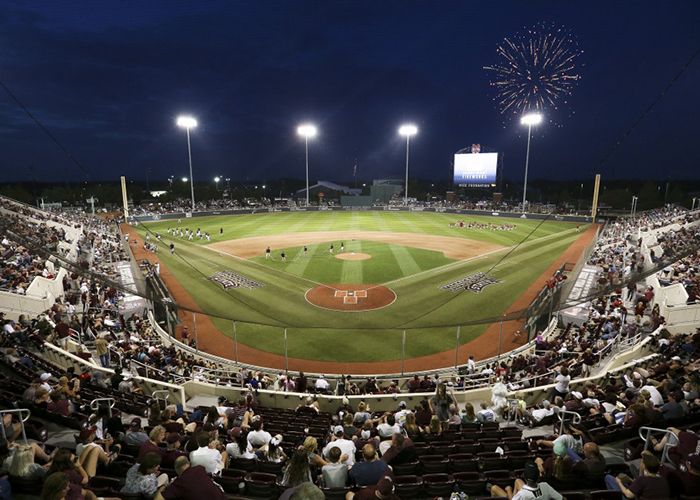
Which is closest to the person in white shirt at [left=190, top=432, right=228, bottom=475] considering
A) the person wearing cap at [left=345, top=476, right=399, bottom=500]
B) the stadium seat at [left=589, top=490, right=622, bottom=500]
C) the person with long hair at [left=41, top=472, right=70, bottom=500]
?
the person with long hair at [left=41, top=472, right=70, bottom=500]

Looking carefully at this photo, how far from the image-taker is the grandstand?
5836mm

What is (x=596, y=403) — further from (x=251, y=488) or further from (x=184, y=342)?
(x=184, y=342)

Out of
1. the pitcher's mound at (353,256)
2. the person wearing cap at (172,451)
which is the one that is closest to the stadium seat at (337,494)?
the person wearing cap at (172,451)

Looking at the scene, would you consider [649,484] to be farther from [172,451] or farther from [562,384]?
[172,451]

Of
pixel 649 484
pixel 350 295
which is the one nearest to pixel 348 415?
pixel 649 484

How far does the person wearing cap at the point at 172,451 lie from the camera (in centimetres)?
651

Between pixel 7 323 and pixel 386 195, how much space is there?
10856cm

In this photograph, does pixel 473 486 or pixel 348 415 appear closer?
pixel 473 486

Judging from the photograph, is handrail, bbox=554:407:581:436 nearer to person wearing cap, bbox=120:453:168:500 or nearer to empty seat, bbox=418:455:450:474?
empty seat, bbox=418:455:450:474

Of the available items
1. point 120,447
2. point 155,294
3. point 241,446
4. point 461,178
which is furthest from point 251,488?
point 461,178

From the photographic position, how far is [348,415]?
8.64 metres

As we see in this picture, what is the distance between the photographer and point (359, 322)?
21.7 m

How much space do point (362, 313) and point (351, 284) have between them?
5.87 metres

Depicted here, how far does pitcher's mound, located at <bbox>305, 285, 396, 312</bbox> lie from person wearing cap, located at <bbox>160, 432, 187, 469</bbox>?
1669 centimetres
